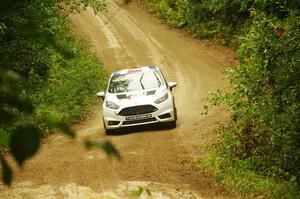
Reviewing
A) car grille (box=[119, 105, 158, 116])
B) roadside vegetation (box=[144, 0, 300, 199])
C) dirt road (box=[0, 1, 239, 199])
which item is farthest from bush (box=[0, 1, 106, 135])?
roadside vegetation (box=[144, 0, 300, 199])

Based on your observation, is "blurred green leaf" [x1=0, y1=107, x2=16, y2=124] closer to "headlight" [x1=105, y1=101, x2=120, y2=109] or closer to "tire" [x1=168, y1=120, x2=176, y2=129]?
"headlight" [x1=105, y1=101, x2=120, y2=109]

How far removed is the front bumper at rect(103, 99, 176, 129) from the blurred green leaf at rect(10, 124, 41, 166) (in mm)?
14597

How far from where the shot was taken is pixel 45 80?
23156mm

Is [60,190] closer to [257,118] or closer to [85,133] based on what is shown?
[257,118]

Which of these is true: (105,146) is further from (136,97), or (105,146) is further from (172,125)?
(172,125)

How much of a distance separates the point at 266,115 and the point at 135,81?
5624 millimetres

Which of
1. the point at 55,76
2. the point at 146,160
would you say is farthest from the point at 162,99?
the point at 55,76

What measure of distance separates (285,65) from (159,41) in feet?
72.1

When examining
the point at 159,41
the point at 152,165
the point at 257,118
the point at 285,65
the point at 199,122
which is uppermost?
the point at 285,65

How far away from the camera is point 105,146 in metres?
1.30

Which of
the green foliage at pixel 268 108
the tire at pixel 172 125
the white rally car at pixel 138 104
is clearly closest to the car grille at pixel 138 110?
the white rally car at pixel 138 104

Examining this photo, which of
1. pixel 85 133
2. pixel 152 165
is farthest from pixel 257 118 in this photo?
pixel 85 133

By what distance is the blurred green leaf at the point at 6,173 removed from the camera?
127 centimetres

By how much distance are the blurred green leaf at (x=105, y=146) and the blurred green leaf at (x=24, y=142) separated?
116mm
